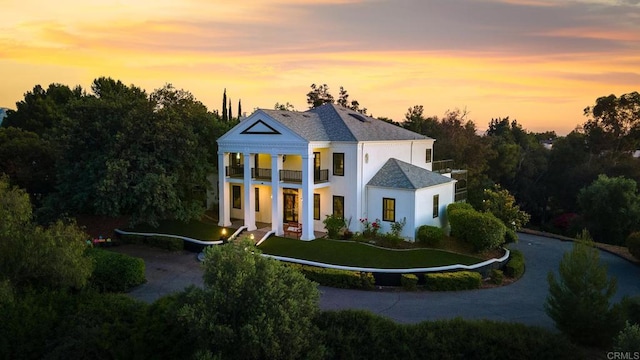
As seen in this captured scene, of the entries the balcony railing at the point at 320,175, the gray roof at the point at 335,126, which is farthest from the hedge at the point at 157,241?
the gray roof at the point at 335,126

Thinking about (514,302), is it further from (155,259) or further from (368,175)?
(155,259)

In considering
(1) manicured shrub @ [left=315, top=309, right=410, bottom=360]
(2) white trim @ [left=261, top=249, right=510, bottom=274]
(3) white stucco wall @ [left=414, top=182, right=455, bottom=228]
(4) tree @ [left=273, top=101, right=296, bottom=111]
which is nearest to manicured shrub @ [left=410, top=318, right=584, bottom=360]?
(1) manicured shrub @ [left=315, top=309, right=410, bottom=360]

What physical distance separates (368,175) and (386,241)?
4653mm

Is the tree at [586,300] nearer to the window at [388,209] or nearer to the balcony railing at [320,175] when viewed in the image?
the window at [388,209]

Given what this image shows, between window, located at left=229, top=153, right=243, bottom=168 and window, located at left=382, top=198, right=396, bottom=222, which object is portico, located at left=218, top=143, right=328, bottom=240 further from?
window, located at left=382, top=198, right=396, bottom=222

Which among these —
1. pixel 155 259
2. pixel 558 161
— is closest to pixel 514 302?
pixel 155 259

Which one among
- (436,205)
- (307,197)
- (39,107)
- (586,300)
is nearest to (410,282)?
(586,300)

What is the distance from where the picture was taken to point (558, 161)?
50375mm

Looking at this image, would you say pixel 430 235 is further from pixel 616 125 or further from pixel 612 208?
pixel 616 125

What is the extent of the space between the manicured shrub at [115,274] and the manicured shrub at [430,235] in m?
14.9

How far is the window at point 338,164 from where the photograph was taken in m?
29.2

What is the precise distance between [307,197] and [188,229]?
835 cm

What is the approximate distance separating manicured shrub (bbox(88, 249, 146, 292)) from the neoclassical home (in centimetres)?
980

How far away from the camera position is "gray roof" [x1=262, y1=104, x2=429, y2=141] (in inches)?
1138
